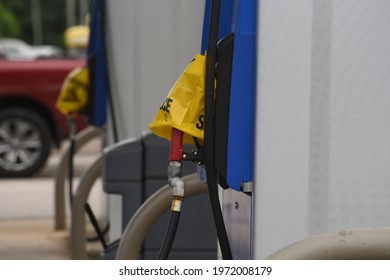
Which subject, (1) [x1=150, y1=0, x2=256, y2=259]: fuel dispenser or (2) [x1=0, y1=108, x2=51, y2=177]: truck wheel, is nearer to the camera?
(1) [x1=150, y1=0, x2=256, y2=259]: fuel dispenser

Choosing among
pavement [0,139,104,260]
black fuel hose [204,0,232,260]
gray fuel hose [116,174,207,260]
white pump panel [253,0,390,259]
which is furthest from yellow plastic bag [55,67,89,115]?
white pump panel [253,0,390,259]

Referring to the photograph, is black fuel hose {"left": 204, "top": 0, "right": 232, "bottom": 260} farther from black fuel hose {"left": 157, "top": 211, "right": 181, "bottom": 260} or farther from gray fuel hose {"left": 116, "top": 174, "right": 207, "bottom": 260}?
gray fuel hose {"left": 116, "top": 174, "right": 207, "bottom": 260}

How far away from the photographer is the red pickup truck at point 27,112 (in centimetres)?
1151

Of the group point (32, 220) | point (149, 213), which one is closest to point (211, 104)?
point (149, 213)

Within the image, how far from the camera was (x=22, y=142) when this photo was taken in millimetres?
11500

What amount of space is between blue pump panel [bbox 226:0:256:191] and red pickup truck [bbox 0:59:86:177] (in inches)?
361

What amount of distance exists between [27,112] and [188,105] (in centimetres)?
928

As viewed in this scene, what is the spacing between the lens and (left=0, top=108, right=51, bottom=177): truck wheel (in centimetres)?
1148

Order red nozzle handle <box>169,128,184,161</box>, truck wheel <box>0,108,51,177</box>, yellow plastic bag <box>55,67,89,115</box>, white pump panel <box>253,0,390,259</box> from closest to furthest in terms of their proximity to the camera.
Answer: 1. white pump panel <box>253,0,390,259</box>
2. red nozzle handle <box>169,128,184,161</box>
3. yellow plastic bag <box>55,67,89,115</box>
4. truck wheel <box>0,108,51,177</box>

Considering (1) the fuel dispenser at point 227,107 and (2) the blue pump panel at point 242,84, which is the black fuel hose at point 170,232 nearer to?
(1) the fuel dispenser at point 227,107

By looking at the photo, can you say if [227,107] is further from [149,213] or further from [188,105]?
[149,213]

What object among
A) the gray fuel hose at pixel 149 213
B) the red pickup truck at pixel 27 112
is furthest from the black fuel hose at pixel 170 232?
the red pickup truck at pixel 27 112

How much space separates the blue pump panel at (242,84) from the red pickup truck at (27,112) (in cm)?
917

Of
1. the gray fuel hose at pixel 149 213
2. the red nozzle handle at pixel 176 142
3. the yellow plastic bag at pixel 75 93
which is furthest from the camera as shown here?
the yellow plastic bag at pixel 75 93
